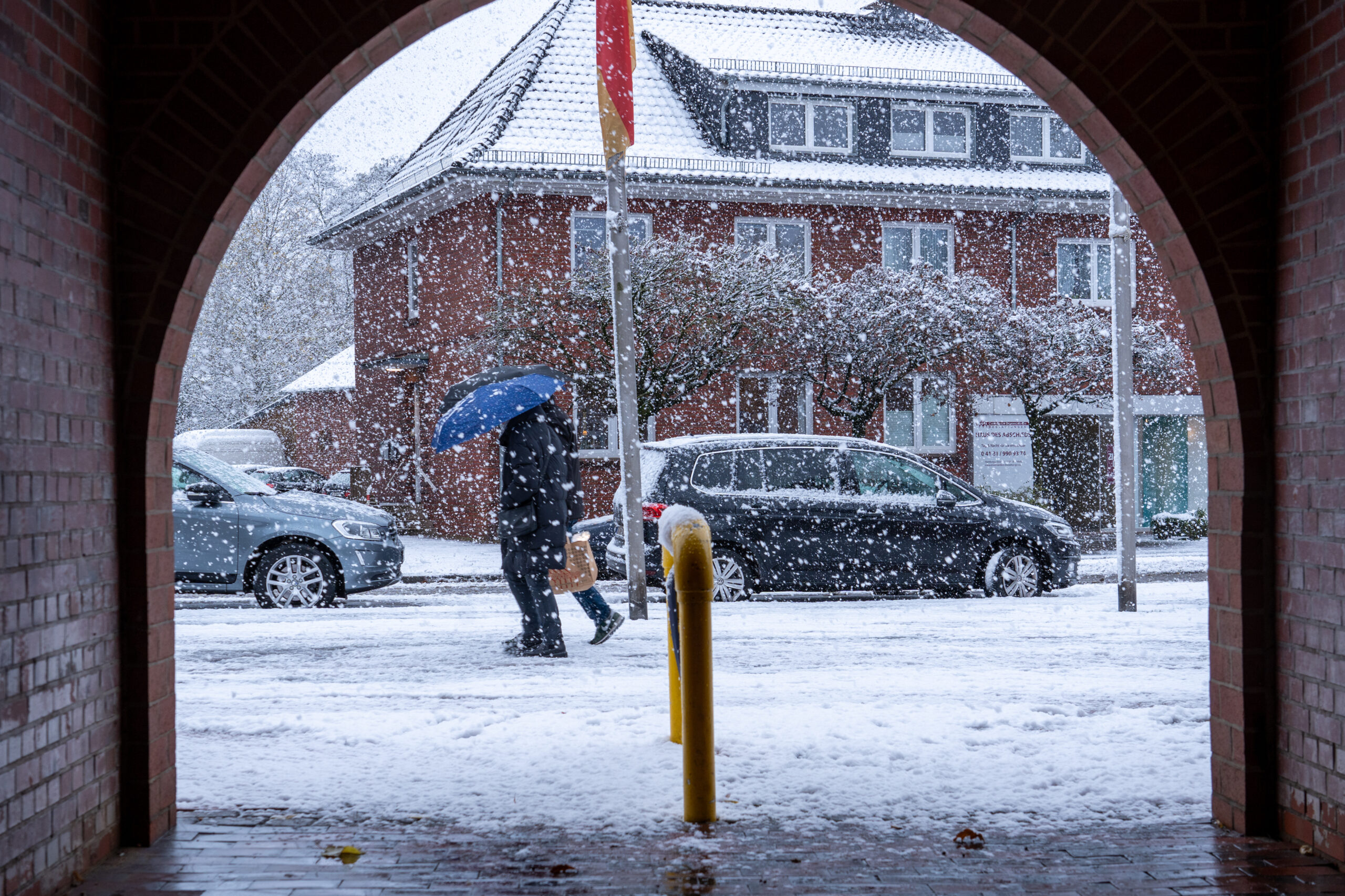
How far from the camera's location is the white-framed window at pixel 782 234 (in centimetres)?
2445

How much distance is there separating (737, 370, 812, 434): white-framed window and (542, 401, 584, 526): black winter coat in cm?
1568

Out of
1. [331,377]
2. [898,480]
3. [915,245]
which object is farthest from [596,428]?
[331,377]

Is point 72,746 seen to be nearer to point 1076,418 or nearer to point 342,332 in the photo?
point 1076,418

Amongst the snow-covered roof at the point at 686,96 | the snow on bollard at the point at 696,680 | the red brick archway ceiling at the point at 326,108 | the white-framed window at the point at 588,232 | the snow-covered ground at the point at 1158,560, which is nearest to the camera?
the red brick archway ceiling at the point at 326,108

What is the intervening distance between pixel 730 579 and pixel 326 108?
8399mm

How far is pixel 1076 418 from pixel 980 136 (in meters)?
6.42

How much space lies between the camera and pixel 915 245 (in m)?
25.7

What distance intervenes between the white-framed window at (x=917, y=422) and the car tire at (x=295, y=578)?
15.0m

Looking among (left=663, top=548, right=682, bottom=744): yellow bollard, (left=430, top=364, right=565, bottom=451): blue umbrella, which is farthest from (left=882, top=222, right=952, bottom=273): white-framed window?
(left=663, top=548, right=682, bottom=744): yellow bollard

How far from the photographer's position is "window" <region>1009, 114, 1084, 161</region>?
27438mm

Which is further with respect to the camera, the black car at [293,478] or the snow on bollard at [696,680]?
the black car at [293,478]

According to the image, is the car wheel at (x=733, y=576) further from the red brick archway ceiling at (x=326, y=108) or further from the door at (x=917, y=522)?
the red brick archway ceiling at (x=326, y=108)

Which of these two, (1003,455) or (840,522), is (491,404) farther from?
(1003,455)

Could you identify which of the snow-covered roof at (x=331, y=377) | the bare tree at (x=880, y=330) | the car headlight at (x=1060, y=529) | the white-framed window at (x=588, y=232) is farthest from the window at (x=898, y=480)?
the snow-covered roof at (x=331, y=377)
